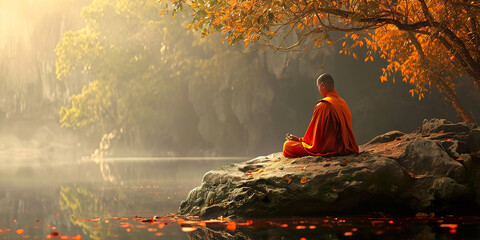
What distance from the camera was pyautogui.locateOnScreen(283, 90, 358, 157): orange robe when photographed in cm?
761

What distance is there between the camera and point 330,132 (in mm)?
7652

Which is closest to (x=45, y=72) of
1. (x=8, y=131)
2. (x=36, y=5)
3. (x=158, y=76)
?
(x=36, y=5)

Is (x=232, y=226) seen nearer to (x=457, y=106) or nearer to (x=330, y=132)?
(x=330, y=132)

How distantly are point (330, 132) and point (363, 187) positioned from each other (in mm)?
1519

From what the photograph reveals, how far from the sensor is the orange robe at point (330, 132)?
25.0ft

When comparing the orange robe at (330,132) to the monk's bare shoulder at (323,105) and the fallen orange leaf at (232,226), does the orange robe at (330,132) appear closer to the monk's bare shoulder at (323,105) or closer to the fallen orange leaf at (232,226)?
the monk's bare shoulder at (323,105)

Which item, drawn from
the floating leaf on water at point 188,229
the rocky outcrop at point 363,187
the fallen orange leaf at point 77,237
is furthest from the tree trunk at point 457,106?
the fallen orange leaf at point 77,237

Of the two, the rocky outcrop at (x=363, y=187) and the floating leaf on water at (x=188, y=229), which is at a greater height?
the rocky outcrop at (x=363, y=187)

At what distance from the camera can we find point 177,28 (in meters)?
29.3

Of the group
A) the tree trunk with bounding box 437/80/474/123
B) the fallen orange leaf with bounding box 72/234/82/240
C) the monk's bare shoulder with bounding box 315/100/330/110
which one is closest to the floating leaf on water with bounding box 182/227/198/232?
→ the fallen orange leaf with bounding box 72/234/82/240

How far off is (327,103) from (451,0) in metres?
2.60

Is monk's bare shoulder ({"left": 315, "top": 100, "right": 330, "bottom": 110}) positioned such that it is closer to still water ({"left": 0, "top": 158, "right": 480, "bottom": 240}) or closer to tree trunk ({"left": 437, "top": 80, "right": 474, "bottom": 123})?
still water ({"left": 0, "top": 158, "right": 480, "bottom": 240})

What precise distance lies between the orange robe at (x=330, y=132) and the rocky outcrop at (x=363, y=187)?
2.13ft

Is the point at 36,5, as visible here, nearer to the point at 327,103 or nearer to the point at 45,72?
the point at 45,72
